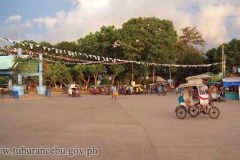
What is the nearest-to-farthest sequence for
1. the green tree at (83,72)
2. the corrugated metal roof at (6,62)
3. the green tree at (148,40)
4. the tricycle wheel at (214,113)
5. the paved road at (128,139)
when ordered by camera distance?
the paved road at (128,139)
the tricycle wheel at (214,113)
the corrugated metal roof at (6,62)
the green tree at (148,40)
the green tree at (83,72)

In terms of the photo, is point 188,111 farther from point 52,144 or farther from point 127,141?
point 52,144

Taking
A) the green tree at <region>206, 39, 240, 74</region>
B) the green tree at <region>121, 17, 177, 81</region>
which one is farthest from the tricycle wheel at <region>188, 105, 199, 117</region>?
the green tree at <region>206, 39, 240, 74</region>

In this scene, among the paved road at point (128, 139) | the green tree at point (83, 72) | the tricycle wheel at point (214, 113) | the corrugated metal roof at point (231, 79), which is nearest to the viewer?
the paved road at point (128, 139)

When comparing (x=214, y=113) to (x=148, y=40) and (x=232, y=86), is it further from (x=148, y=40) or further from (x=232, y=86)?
(x=148, y=40)

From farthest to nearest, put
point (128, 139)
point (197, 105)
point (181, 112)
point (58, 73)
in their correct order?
point (58, 73) < point (197, 105) < point (181, 112) < point (128, 139)

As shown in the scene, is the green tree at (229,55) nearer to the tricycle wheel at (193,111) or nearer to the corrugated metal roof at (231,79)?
the corrugated metal roof at (231,79)

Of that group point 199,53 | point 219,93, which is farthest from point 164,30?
point 219,93

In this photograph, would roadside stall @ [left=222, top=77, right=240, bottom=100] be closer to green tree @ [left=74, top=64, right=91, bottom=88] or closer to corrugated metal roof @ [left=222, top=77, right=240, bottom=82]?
corrugated metal roof @ [left=222, top=77, right=240, bottom=82]

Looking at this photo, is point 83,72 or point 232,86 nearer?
point 232,86

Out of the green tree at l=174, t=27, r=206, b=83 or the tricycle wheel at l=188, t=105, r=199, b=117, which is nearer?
the tricycle wheel at l=188, t=105, r=199, b=117

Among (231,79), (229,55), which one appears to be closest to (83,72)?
(231,79)

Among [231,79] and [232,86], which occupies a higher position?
[231,79]

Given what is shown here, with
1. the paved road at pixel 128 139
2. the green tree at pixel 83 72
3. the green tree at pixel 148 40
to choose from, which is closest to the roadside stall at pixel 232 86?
the green tree at pixel 148 40

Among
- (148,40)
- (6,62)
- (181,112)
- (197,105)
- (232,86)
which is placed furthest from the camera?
(148,40)
